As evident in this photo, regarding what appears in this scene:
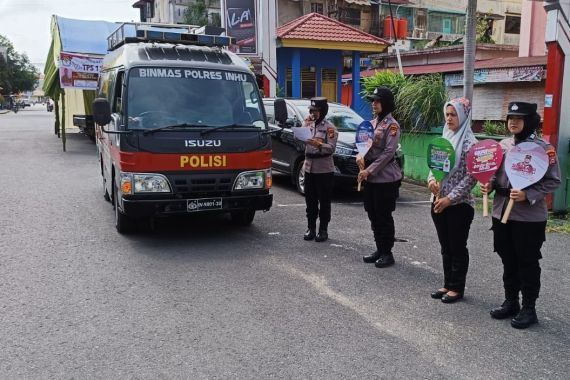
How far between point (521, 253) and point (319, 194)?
2998 millimetres

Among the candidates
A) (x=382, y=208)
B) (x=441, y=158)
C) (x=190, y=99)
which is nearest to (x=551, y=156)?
(x=441, y=158)

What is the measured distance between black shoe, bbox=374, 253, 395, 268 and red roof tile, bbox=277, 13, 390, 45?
38.3 feet

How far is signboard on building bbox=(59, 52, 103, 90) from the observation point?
53.0 ft

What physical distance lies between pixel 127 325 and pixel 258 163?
2.81 m

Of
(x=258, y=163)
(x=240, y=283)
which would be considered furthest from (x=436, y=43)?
(x=240, y=283)

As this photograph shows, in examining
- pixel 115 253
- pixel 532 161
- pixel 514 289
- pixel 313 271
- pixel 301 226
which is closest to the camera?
pixel 532 161

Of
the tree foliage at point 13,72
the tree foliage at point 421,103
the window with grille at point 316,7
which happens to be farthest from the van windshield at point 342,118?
the tree foliage at point 13,72

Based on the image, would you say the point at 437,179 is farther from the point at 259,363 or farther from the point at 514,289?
the point at 259,363

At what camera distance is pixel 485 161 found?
4211 millimetres

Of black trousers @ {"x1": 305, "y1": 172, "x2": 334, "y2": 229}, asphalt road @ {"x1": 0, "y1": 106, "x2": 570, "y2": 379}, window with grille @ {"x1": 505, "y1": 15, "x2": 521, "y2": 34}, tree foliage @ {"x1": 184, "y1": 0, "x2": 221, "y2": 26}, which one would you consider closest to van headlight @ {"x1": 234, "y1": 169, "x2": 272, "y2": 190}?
black trousers @ {"x1": 305, "y1": 172, "x2": 334, "y2": 229}

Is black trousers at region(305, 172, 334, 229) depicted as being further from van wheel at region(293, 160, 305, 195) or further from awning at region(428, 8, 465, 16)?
awning at region(428, 8, 465, 16)

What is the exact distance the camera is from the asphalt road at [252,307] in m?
3.60

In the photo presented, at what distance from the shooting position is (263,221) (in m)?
7.86

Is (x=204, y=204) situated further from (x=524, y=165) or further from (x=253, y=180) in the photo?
(x=524, y=165)
